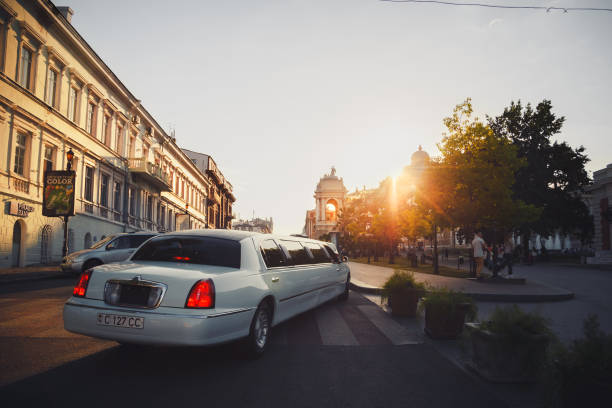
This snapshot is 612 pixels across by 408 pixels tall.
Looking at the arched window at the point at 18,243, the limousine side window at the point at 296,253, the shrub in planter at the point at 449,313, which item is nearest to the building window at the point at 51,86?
the arched window at the point at 18,243

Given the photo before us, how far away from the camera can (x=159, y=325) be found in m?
4.20

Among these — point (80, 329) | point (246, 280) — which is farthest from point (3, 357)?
point (246, 280)

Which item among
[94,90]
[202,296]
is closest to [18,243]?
[94,90]

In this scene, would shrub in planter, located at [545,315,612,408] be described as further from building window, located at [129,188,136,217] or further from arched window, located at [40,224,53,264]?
building window, located at [129,188,136,217]

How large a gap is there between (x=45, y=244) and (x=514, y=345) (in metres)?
22.5

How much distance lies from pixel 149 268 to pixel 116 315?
0.62m

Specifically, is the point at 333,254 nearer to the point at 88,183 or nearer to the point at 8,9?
the point at 8,9

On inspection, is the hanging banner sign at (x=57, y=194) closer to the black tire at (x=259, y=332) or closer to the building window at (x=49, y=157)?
the building window at (x=49, y=157)

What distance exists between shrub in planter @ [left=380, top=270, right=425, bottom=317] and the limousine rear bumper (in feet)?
15.3

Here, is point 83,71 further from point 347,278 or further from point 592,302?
point 592,302

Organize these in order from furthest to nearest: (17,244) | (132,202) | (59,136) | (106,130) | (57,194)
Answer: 1. (132,202)
2. (106,130)
3. (59,136)
4. (57,194)
5. (17,244)

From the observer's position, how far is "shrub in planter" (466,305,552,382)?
13.9ft

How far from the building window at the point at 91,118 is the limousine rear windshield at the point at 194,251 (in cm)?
2430

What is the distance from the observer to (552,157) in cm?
3972
